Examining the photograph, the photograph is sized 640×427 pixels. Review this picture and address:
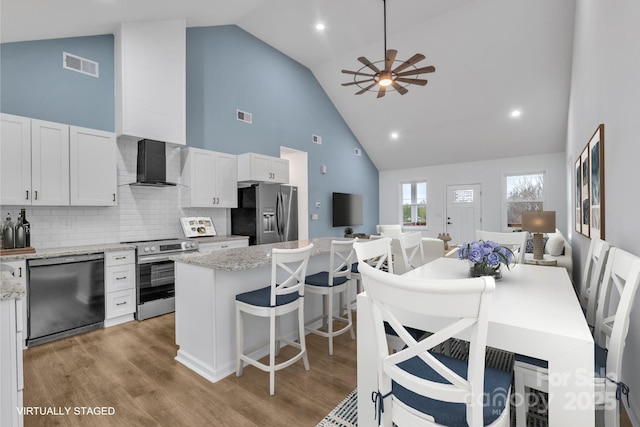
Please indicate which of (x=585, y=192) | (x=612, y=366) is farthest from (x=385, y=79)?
(x=612, y=366)

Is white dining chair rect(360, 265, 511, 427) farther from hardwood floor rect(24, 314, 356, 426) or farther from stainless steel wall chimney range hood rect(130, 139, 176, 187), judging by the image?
stainless steel wall chimney range hood rect(130, 139, 176, 187)

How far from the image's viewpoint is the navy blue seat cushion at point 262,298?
2.20 meters

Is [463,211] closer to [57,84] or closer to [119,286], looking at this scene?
[119,286]

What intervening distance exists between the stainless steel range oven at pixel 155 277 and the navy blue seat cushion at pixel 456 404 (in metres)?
3.51

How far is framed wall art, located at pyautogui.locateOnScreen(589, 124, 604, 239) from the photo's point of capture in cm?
242

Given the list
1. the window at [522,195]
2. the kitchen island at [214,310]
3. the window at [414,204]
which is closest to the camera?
the kitchen island at [214,310]

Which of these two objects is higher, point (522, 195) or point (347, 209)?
point (522, 195)

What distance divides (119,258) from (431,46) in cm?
635

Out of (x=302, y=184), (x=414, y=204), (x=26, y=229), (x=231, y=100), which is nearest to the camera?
(x=26, y=229)

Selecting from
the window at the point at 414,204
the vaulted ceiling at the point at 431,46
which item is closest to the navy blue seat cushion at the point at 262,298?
the vaulted ceiling at the point at 431,46

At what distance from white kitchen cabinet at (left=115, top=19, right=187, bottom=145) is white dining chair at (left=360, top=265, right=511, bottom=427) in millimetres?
4136

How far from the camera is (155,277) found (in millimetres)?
3834

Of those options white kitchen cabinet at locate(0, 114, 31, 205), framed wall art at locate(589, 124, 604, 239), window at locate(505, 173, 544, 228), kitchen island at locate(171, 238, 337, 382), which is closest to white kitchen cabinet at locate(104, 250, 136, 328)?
white kitchen cabinet at locate(0, 114, 31, 205)

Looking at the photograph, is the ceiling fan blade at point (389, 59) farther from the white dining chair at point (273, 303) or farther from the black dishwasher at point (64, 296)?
the black dishwasher at point (64, 296)
